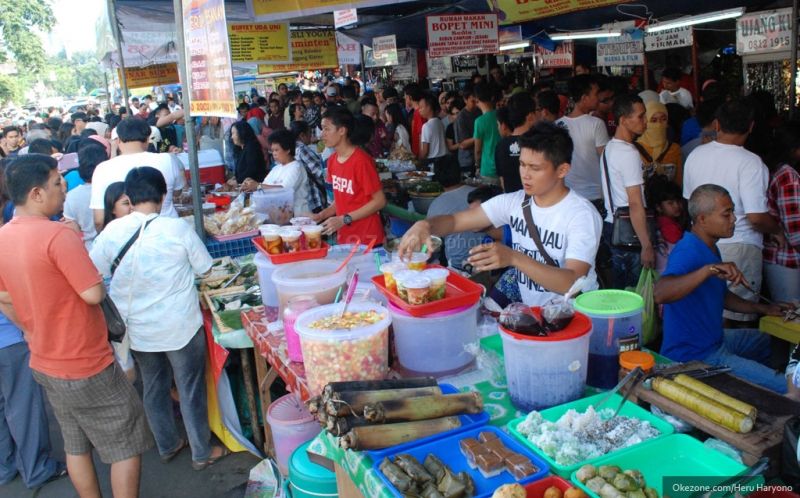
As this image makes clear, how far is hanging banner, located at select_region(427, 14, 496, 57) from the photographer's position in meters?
9.59

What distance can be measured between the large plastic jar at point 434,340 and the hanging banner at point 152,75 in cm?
1197

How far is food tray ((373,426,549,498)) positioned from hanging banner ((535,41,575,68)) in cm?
1052

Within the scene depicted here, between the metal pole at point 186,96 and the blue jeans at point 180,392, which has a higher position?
the metal pole at point 186,96

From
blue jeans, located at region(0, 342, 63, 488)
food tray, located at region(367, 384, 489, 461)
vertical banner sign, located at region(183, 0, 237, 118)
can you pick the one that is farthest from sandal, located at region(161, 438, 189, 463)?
food tray, located at region(367, 384, 489, 461)

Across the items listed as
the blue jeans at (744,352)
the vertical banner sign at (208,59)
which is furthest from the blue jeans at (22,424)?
the blue jeans at (744,352)

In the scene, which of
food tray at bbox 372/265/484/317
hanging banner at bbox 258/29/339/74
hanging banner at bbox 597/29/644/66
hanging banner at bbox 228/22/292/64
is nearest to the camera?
food tray at bbox 372/265/484/317

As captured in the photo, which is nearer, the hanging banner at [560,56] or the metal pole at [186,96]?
the metal pole at [186,96]

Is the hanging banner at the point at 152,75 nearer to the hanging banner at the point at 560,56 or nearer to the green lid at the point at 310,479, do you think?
the hanging banner at the point at 560,56

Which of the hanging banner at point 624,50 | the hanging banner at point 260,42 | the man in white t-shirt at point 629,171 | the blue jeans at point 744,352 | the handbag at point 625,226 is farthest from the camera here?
the hanging banner at point 624,50

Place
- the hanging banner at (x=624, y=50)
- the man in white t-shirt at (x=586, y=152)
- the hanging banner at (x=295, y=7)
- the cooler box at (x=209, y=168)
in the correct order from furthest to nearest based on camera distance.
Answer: the hanging banner at (x=624, y=50) → the cooler box at (x=209, y=168) → the man in white t-shirt at (x=586, y=152) → the hanging banner at (x=295, y=7)

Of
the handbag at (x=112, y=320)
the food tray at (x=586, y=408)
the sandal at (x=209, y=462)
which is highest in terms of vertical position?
the handbag at (x=112, y=320)

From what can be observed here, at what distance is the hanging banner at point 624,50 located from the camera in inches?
391

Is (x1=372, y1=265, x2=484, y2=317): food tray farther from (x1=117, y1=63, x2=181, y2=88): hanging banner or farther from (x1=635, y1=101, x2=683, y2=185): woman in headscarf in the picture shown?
(x1=117, y1=63, x2=181, y2=88): hanging banner

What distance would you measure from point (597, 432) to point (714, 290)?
167 centimetres
